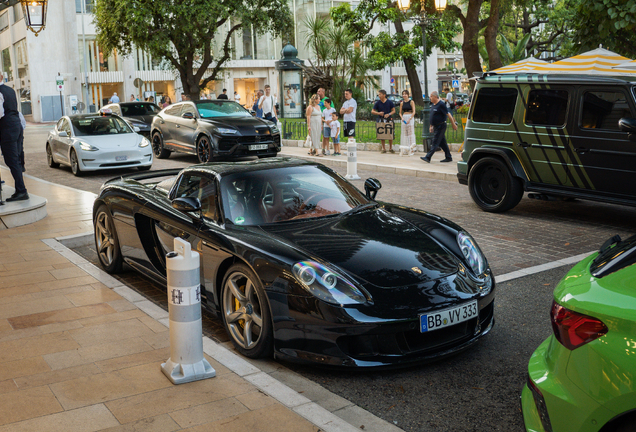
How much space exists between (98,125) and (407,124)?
27.2 ft

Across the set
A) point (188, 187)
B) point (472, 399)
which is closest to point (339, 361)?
point (472, 399)

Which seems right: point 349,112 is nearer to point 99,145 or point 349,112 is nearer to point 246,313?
point 99,145

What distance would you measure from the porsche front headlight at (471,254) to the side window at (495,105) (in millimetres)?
5448

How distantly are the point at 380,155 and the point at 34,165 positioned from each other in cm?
995

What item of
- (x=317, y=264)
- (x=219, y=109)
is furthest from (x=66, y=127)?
(x=317, y=264)

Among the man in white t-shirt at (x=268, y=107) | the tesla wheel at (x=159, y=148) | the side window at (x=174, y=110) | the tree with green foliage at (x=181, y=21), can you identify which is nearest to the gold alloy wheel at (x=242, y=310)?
the side window at (x=174, y=110)

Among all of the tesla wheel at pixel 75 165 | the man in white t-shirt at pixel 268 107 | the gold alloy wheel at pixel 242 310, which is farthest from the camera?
the man in white t-shirt at pixel 268 107

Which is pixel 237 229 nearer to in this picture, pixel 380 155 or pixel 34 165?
pixel 380 155

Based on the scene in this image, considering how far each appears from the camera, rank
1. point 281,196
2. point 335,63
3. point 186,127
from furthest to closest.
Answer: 1. point 335,63
2. point 186,127
3. point 281,196

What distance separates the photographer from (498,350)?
4672 mm

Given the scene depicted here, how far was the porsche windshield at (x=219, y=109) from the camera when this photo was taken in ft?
58.3

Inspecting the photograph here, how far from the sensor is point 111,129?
646 inches

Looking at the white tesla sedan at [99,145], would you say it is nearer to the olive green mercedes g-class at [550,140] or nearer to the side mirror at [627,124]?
the olive green mercedes g-class at [550,140]

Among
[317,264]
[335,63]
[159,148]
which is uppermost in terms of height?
[335,63]
